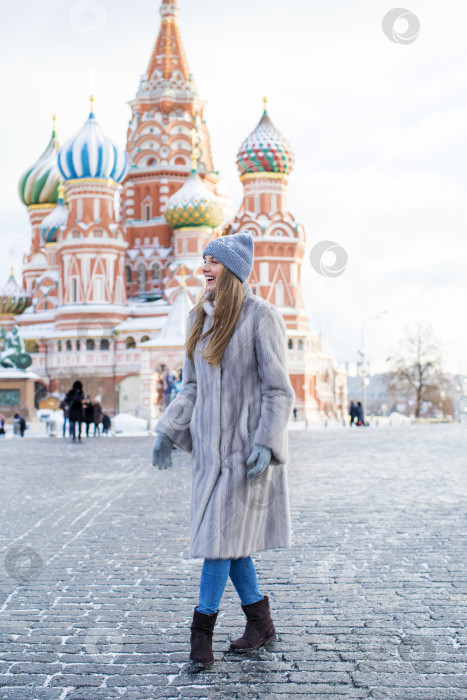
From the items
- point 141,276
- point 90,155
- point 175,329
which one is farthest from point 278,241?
point 90,155

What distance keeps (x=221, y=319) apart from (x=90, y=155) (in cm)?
4447

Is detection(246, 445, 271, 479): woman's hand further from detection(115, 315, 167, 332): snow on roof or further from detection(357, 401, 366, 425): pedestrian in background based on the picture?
detection(115, 315, 167, 332): snow on roof

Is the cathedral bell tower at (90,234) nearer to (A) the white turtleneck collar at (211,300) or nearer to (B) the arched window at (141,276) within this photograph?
(B) the arched window at (141,276)

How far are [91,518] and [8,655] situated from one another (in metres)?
3.99

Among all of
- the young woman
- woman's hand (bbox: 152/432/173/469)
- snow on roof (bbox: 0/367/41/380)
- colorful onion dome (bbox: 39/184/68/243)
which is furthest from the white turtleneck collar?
colorful onion dome (bbox: 39/184/68/243)

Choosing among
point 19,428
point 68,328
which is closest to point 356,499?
point 19,428

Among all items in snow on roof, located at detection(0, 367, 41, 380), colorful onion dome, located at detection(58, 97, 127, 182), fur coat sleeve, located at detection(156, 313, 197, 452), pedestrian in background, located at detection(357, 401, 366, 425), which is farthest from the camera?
colorful onion dome, located at detection(58, 97, 127, 182)

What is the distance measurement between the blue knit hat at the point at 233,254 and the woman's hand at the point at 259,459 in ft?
2.50

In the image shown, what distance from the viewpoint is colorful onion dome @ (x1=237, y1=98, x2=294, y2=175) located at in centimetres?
4666

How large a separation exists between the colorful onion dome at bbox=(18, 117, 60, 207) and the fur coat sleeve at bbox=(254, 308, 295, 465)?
55.4 m

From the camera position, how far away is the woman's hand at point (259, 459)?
3.60 meters

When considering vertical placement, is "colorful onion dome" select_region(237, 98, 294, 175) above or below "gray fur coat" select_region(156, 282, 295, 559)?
above

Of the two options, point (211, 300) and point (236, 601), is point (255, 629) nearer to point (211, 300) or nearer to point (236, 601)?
point (236, 601)

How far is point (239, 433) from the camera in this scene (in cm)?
374
